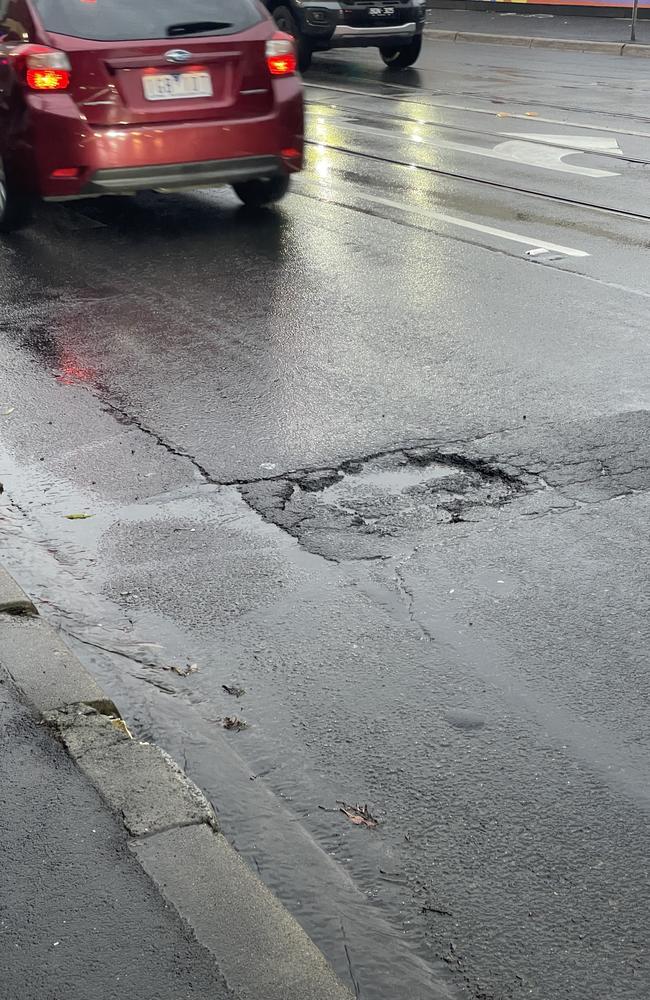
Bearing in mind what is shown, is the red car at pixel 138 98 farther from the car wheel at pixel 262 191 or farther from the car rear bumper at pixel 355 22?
the car rear bumper at pixel 355 22

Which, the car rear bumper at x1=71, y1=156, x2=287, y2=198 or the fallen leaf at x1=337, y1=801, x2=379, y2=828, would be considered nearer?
the fallen leaf at x1=337, y1=801, x2=379, y2=828

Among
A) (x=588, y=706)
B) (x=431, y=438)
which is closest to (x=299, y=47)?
(x=431, y=438)

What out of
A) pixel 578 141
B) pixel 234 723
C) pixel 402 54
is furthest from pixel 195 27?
pixel 402 54

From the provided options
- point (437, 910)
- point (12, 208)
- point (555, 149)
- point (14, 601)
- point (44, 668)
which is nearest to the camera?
point (437, 910)

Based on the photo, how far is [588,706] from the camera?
11.6 ft

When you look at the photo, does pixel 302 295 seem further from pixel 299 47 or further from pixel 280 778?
A: pixel 299 47

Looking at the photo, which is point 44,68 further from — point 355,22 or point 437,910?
point 355,22

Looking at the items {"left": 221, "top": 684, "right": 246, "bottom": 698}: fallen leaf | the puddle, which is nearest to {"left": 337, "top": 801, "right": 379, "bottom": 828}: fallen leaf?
the puddle

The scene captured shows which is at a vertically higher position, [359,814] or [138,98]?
[138,98]

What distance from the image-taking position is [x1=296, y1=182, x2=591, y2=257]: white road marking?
342 inches

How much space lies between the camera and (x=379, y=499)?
483 cm

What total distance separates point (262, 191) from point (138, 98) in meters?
1.52

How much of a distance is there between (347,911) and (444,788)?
1.64 feet

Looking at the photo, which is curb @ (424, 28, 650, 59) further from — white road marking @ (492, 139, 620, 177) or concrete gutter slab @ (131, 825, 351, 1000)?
concrete gutter slab @ (131, 825, 351, 1000)
